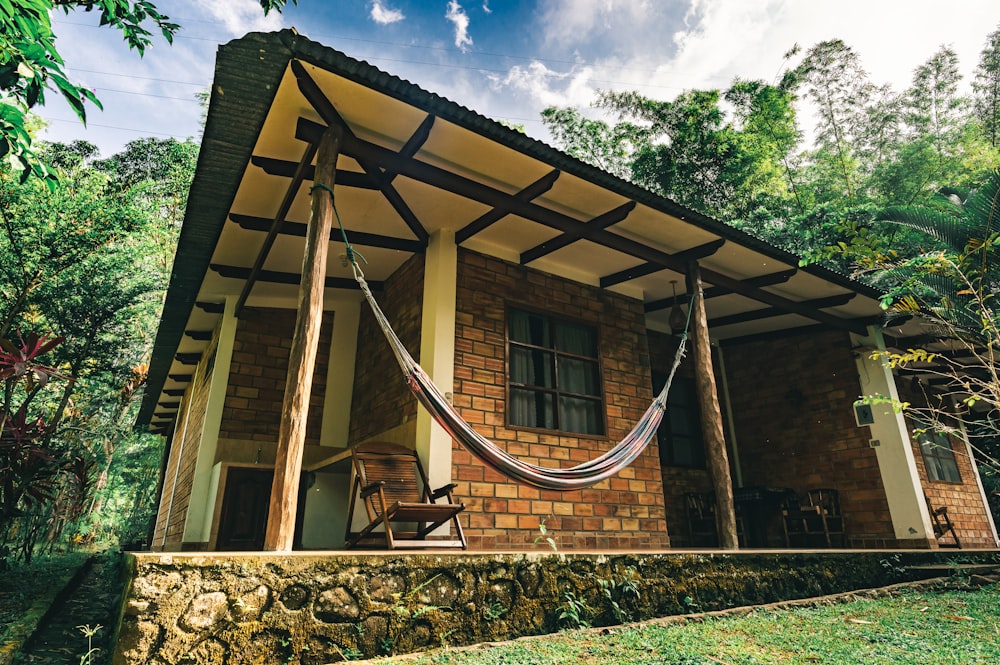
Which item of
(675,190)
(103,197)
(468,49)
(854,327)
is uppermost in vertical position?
(468,49)

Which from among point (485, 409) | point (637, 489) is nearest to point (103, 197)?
point (485, 409)

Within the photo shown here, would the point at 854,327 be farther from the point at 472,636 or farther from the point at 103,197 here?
the point at 103,197

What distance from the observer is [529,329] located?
5027 mm

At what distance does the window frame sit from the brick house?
0.02 m

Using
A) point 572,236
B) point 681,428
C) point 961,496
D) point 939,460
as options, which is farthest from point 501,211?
point 961,496

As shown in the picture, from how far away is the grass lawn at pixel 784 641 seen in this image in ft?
7.72

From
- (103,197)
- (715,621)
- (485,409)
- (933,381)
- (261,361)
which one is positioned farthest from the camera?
(103,197)

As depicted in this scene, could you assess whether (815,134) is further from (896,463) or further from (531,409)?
(531,409)

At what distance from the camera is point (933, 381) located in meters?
7.64

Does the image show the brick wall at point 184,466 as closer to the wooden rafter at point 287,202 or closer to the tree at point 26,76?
the wooden rafter at point 287,202

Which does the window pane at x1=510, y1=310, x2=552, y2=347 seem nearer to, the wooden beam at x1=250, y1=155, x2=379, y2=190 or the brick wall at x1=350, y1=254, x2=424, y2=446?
the brick wall at x1=350, y1=254, x2=424, y2=446

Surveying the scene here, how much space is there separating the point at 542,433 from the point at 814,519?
353 cm

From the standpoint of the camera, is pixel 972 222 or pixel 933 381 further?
pixel 933 381

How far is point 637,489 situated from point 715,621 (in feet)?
6.32
